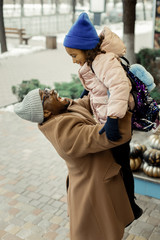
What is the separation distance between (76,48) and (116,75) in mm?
348

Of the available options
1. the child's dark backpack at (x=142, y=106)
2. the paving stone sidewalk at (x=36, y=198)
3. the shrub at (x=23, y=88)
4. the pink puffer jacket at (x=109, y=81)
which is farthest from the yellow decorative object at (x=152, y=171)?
the shrub at (x=23, y=88)

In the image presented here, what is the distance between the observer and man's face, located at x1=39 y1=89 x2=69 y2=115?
2.36 m

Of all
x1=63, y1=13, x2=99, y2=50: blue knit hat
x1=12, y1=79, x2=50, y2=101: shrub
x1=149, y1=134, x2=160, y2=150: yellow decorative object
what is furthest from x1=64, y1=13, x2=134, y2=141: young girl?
x1=12, y1=79, x2=50, y2=101: shrub

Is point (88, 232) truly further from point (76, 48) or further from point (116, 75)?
point (76, 48)

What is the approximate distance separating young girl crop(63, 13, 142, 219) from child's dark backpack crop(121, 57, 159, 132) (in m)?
0.07

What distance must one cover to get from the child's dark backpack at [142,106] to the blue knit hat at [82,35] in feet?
1.18

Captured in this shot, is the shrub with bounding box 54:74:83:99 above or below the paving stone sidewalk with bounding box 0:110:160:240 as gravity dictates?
above

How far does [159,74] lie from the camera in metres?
8.70

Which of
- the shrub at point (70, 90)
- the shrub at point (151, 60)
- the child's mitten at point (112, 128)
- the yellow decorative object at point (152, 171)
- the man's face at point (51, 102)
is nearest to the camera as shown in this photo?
the child's mitten at point (112, 128)

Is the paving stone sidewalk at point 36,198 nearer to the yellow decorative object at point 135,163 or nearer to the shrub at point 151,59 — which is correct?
the yellow decorative object at point 135,163

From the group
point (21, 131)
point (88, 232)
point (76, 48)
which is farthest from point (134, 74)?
point (21, 131)

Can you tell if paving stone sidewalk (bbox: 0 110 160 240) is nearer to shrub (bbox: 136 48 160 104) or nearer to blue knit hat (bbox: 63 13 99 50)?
blue knit hat (bbox: 63 13 99 50)

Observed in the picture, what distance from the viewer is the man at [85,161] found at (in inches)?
89.2

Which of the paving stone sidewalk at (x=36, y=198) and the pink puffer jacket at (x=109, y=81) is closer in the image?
the pink puffer jacket at (x=109, y=81)
